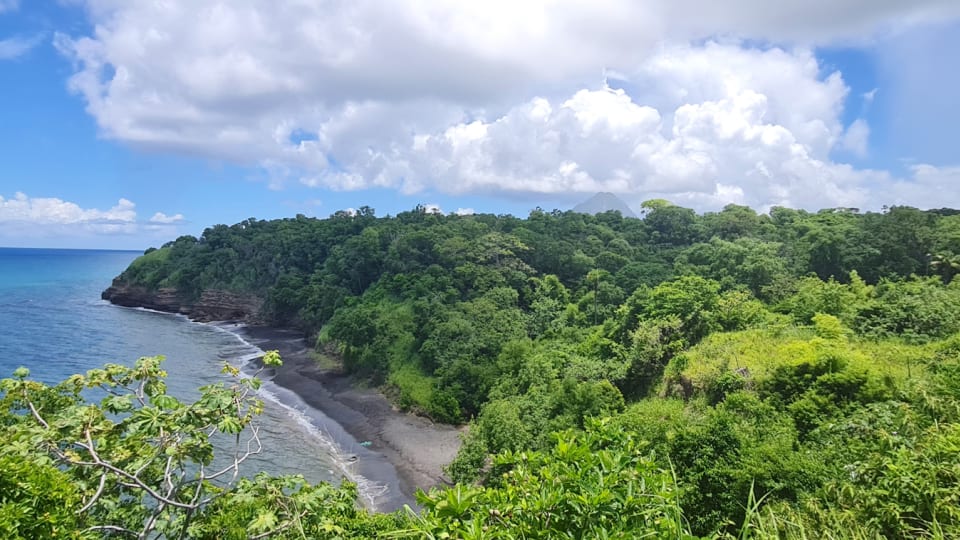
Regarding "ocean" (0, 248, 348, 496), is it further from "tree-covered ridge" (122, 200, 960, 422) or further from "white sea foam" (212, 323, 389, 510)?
"tree-covered ridge" (122, 200, 960, 422)

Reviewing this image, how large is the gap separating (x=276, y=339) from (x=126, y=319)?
20389 mm

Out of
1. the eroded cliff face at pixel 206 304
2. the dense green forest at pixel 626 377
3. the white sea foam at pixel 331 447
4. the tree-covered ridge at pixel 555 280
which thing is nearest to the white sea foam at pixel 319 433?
the white sea foam at pixel 331 447

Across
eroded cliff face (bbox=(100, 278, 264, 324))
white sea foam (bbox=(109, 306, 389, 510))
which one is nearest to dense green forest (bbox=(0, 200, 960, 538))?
eroded cliff face (bbox=(100, 278, 264, 324))

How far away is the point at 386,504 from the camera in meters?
21.7

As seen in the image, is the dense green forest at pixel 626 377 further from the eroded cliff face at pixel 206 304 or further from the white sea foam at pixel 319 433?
the white sea foam at pixel 319 433

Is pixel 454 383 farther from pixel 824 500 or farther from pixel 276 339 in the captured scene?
pixel 276 339

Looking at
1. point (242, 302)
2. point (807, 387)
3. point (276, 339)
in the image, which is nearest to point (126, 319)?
point (242, 302)

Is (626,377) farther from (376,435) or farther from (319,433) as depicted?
(319,433)

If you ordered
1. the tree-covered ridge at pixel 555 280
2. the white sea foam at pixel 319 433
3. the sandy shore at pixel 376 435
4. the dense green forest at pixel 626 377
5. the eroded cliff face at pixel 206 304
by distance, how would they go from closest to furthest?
1. the dense green forest at pixel 626 377
2. the white sea foam at pixel 319 433
3. the sandy shore at pixel 376 435
4. the tree-covered ridge at pixel 555 280
5. the eroded cliff face at pixel 206 304

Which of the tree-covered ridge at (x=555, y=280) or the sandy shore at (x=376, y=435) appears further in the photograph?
the tree-covered ridge at (x=555, y=280)

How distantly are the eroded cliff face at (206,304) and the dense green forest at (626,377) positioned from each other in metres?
1.71

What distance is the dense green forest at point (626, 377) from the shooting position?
4.54 m

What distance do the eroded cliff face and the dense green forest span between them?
67.4 inches

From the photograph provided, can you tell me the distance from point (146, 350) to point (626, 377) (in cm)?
4007
